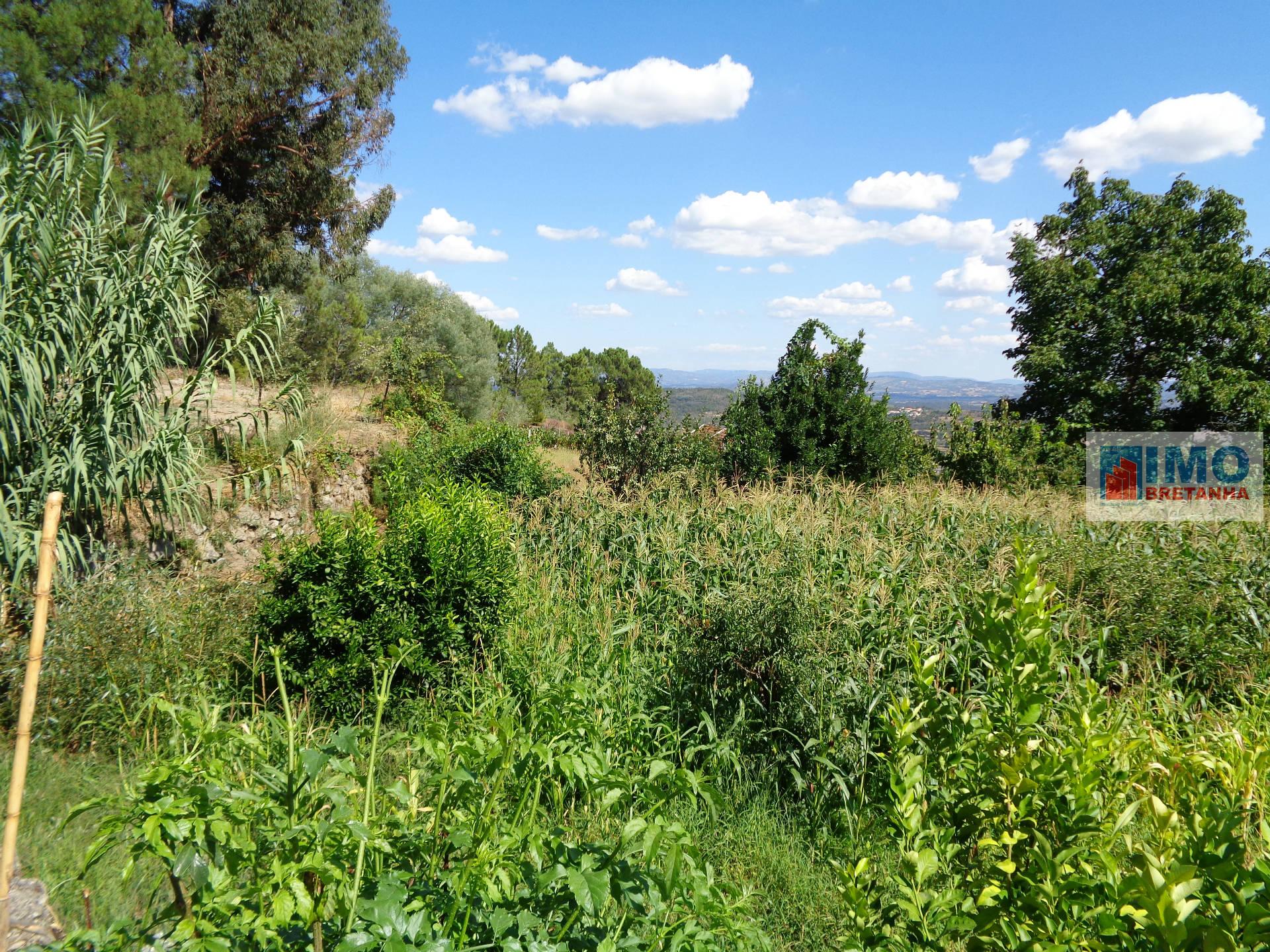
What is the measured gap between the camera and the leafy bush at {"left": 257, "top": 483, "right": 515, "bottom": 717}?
4277mm

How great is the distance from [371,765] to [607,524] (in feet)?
16.6

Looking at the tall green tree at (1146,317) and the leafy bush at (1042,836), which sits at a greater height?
the tall green tree at (1146,317)

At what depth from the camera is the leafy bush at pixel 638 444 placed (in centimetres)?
938

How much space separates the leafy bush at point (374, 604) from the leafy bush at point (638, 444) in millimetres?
4480

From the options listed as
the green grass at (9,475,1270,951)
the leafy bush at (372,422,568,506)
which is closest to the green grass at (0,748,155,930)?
the green grass at (9,475,1270,951)

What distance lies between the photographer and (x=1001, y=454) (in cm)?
1042

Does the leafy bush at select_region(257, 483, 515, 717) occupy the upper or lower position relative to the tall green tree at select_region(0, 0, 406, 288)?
lower

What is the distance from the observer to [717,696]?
3854mm

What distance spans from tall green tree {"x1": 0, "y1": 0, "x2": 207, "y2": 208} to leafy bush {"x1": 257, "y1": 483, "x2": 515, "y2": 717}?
21.6 ft

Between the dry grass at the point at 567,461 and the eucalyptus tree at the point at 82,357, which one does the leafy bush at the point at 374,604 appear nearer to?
the eucalyptus tree at the point at 82,357

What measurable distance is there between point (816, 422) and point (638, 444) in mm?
2373

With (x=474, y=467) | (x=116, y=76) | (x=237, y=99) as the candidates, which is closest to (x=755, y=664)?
(x=474, y=467)

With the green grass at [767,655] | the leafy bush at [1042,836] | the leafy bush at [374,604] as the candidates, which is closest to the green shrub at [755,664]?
the green grass at [767,655]

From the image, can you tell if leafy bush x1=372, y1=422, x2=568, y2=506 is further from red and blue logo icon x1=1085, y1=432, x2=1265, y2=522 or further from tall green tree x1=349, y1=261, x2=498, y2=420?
tall green tree x1=349, y1=261, x2=498, y2=420
